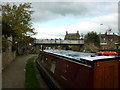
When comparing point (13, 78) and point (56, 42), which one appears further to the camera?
point (56, 42)

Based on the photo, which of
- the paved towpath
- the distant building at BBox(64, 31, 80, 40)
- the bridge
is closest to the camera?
the paved towpath

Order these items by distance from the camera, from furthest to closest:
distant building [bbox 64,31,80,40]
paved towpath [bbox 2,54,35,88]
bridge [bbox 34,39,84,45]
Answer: distant building [bbox 64,31,80,40] < bridge [bbox 34,39,84,45] < paved towpath [bbox 2,54,35,88]

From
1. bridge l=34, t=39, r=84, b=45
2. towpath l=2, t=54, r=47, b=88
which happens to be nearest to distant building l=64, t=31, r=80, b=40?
bridge l=34, t=39, r=84, b=45

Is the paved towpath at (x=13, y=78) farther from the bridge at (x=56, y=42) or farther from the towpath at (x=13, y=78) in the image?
the bridge at (x=56, y=42)

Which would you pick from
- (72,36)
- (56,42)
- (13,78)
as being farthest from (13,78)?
(72,36)

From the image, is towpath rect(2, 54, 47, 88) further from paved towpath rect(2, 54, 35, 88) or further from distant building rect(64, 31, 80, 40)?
distant building rect(64, 31, 80, 40)

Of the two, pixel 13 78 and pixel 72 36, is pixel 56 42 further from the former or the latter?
pixel 13 78

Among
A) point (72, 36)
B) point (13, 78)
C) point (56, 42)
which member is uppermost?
point (72, 36)

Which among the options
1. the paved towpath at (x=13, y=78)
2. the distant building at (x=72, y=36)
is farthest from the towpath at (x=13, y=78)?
the distant building at (x=72, y=36)

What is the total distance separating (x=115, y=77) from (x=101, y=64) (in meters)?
0.64

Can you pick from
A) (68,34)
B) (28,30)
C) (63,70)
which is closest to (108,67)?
(63,70)

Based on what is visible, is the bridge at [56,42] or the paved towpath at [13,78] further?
the bridge at [56,42]

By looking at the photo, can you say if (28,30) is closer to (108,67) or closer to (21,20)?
(21,20)

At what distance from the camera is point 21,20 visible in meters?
17.8
